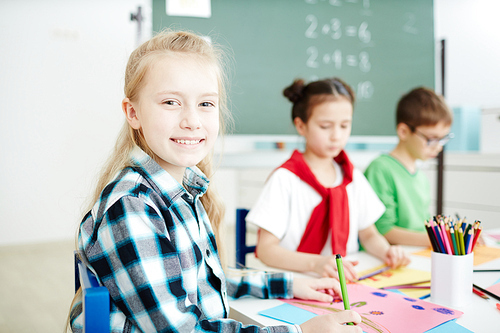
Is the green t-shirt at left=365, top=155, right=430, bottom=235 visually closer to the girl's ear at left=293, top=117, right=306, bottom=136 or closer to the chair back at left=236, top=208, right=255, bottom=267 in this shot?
the girl's ear at left=293, top=117, right=306, bottom=136

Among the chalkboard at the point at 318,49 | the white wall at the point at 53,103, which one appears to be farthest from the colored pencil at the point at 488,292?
the white wall at the point at 53,103

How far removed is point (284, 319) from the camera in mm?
671

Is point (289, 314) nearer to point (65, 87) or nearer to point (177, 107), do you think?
point (177, 107)

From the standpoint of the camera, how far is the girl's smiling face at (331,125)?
119 cm

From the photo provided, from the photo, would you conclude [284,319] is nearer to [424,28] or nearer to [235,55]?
[235,55]

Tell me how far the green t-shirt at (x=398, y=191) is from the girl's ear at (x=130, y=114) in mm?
992

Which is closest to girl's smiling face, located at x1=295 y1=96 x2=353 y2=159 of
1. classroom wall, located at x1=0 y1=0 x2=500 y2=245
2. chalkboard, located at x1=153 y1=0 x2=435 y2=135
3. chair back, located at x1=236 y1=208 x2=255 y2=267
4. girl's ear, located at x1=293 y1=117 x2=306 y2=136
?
girl's ear, located at x1=293 y1=117 x2=306 y2=136

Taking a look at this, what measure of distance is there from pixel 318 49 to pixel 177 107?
5.24 feet

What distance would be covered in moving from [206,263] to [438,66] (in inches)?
82.7

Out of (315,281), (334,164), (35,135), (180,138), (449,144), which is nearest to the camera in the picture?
(180,138)

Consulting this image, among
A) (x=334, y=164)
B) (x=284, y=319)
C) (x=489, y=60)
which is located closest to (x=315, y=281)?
(x=284, y=319)

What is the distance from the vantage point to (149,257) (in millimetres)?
558

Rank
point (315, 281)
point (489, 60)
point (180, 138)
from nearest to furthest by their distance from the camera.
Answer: point (180, 138)
point (315, 281)
point (489, 60)

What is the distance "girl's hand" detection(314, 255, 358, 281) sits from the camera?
0.85 meters
